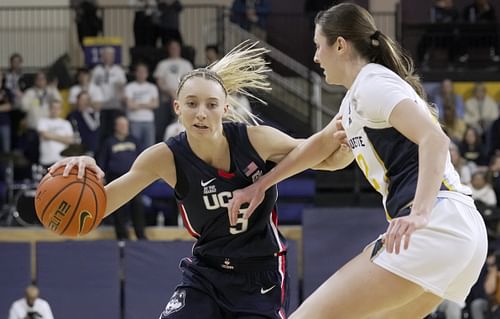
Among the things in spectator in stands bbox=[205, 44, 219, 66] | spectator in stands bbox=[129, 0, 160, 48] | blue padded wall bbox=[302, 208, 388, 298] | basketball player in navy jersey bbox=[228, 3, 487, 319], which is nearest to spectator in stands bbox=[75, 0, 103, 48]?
spectator in stands bbox=[129, 0, 160, 48]

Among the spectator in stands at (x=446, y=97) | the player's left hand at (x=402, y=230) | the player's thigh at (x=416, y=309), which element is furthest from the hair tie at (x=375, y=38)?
the spectator in stands at (x=446, y=97)

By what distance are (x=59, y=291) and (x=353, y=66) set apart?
8046mm

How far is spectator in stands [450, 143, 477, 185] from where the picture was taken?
1188 cm

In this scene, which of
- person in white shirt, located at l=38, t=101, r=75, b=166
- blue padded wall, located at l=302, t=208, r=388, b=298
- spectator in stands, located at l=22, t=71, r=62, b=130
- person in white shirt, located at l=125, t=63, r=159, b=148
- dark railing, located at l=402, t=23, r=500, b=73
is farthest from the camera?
dark railing, located at l=402, t=23, r=500, b=73

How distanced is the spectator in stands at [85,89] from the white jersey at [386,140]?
9535 mm

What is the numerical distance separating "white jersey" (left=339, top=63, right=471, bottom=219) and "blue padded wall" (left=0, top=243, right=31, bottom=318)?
824 centimetres

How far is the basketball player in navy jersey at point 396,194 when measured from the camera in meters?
3.80

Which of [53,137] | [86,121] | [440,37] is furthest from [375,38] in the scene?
[440,37]

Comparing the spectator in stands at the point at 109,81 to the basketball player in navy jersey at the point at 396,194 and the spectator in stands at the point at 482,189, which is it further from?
the basketball player in navy jersey at the point at 396,194

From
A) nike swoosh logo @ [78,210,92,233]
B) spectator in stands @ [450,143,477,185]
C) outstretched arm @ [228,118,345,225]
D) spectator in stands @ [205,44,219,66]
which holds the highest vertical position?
outstretched arm @ [228,118,345,225]

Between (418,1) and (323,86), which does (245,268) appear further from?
(418,1)

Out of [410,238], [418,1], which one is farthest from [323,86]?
[410,238]

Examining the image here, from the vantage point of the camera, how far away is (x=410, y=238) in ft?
12.5

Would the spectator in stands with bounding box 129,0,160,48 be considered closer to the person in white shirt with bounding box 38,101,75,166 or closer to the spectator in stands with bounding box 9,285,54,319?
the person in white shirt with bounding box 38,101,75,166
